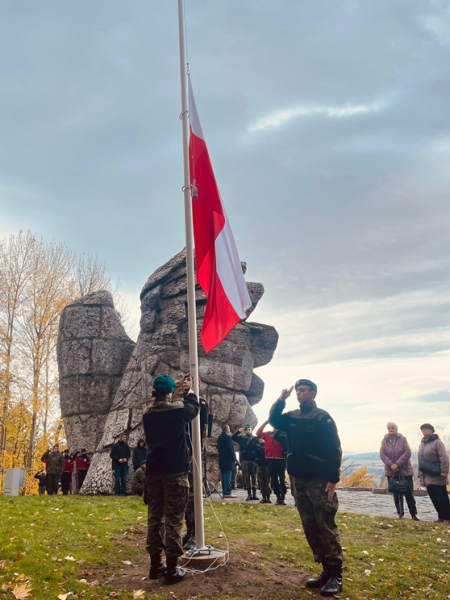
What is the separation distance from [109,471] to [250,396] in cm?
697

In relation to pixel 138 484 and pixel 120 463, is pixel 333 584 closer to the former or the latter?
pixel 138 484

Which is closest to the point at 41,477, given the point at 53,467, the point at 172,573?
the point at 53,467

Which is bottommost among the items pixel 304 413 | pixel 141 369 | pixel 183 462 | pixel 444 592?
pixel 444 592

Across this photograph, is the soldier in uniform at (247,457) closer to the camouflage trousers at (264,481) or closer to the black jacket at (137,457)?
the camouflage trousers at (264,481)

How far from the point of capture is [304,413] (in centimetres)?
604

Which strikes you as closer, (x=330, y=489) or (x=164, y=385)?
(x=330, y=489)

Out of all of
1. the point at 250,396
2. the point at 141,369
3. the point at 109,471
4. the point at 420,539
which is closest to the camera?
the point at 420,539

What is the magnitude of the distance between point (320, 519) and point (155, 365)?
13.5 meters

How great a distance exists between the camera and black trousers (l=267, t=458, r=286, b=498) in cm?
1304

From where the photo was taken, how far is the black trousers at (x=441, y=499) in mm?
9875

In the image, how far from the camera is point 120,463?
1539 cm

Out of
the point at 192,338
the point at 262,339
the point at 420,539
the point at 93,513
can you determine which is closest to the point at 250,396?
the point at 262,339

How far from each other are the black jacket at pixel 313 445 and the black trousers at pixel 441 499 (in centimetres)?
562

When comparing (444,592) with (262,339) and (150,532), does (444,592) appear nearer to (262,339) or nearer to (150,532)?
(150,532)
